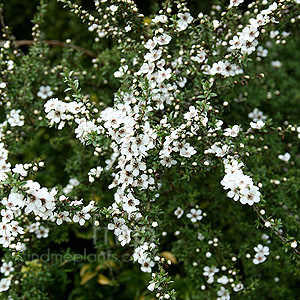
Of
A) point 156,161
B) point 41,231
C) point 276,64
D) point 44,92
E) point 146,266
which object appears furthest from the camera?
point 276,64

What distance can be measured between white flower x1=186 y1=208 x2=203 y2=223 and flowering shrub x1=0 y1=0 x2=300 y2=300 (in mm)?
10

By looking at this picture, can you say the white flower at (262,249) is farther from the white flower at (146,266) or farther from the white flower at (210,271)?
the white flower at (146,266)

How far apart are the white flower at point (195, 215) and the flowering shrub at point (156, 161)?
0.4 inches

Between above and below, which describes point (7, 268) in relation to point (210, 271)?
above

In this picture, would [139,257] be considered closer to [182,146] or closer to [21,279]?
[182,146]

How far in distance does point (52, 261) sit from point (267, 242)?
5.62 feet

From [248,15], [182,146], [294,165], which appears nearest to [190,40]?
[248,15]

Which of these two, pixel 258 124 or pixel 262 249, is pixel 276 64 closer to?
pixel 258 124

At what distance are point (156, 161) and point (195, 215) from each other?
62cm

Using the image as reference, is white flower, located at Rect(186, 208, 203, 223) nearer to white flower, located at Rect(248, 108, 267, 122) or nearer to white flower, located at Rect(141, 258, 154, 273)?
white flower, located at Rect(141, 258, 154, 273)

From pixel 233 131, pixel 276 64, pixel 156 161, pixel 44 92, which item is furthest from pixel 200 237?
pixel 276 64

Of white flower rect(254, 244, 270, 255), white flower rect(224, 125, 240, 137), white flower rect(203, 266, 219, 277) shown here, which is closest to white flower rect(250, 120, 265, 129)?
white flower rect(224, 125, 240, 137)

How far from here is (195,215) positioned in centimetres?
269

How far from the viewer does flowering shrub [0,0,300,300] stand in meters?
2.05
